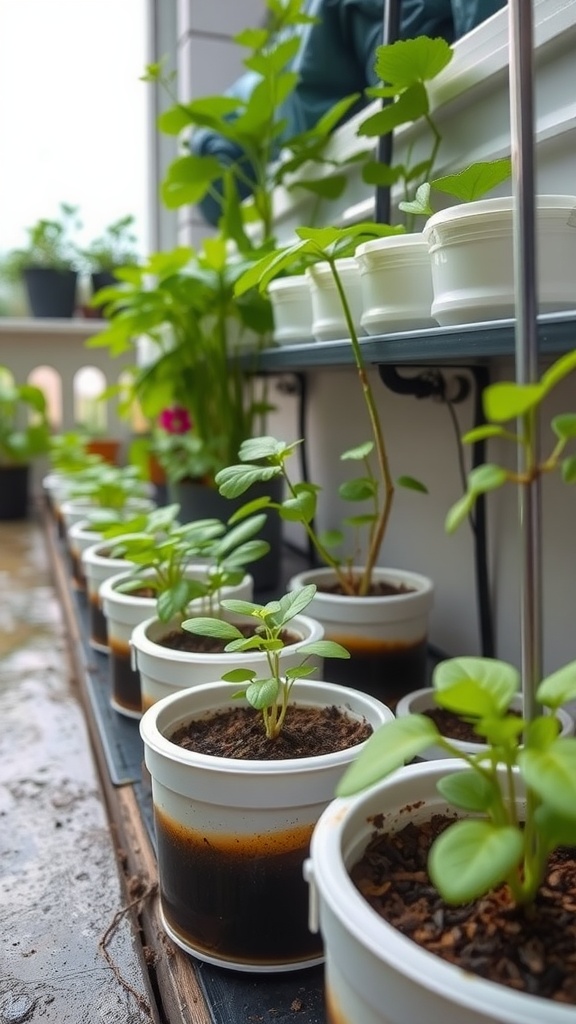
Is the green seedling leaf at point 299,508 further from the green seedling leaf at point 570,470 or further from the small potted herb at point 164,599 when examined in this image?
the green seedling leaf at point 570,470

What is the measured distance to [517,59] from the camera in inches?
17.5

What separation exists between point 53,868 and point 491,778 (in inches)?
22.0

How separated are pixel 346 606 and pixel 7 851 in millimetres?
455

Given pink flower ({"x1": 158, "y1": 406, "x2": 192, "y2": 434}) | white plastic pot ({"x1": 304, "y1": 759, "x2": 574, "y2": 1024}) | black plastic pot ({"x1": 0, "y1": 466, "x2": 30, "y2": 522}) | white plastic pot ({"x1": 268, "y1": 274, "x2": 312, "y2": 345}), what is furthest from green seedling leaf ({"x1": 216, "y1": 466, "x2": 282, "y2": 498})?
black plastic pot ({"x1": 0, "y1": 466, "x2": 30, "y2": 522})

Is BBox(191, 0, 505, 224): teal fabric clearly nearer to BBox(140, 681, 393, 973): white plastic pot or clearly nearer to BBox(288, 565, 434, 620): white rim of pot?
BBox(288, 565, 434, 620): white rim of pot

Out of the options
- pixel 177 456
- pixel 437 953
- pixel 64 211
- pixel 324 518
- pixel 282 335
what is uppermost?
pixel 64 211

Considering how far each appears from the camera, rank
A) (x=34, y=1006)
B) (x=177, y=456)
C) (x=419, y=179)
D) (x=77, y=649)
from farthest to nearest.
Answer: (x=177, y=456)
(x=77, y=649)
(x=419, y=179)
(x=34, y=1006)

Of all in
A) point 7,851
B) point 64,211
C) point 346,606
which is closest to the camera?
point 7,851

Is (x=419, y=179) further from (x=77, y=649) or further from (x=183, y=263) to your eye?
(x=77, y=649)

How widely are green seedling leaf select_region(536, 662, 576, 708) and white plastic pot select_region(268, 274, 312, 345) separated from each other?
783mm

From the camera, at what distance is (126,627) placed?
103 centimetres

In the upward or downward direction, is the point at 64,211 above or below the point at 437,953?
above

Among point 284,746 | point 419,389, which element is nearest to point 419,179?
point 419,389

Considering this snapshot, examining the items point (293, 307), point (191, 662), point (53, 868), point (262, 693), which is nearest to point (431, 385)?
point (293, 307)
